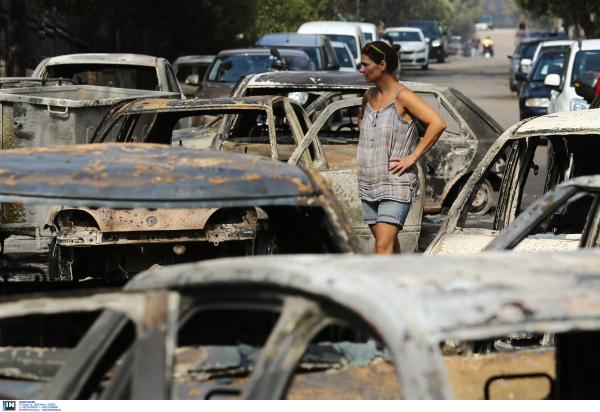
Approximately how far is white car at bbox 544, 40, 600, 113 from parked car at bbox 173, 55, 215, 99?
5870mm

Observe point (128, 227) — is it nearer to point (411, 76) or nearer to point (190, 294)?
point (190, 294)

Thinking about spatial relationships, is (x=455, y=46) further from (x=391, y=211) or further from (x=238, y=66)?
(x=391, y=211)

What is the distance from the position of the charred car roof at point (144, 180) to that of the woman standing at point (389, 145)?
6.35 ft

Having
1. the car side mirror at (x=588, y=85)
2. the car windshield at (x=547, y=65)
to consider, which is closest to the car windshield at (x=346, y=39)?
the car windshield at (x=547, y=65)

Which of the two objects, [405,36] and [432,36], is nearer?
[405,36]

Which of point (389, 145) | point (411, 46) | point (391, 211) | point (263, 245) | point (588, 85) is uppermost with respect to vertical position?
point (389, 145)

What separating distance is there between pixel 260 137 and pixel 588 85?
18.4 feet

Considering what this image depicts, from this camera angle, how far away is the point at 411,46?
40219mm

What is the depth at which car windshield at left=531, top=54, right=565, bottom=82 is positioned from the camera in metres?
17.3

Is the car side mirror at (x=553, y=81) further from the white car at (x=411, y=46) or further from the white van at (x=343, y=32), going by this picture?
the white car at (x=411, y=46)

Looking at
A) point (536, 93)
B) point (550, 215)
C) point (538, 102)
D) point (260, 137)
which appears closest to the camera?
point (550, 215)

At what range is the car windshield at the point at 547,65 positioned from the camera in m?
17.3

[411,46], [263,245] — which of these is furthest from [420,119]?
[411,46]

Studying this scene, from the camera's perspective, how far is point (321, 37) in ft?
57.4
